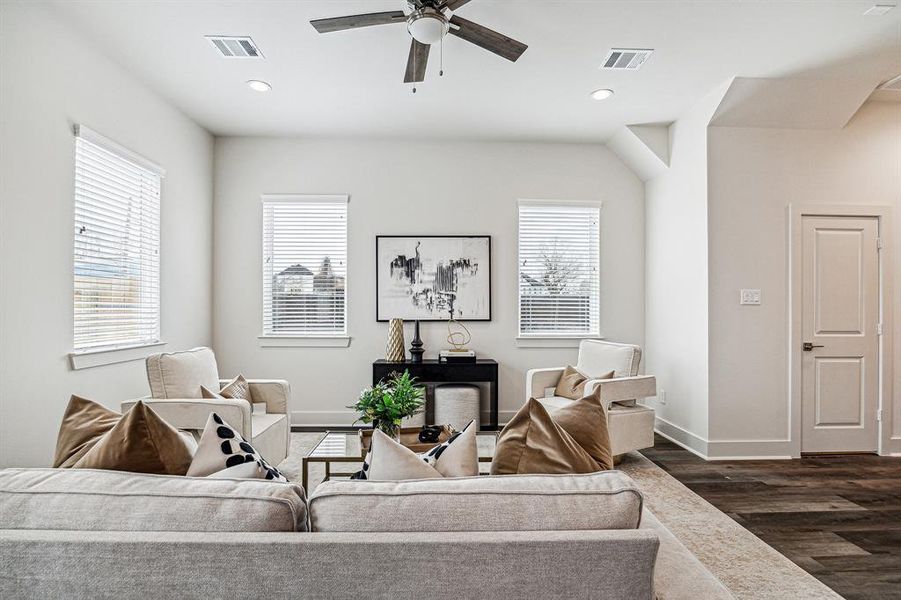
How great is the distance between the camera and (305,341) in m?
5.11

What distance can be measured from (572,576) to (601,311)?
4467mm

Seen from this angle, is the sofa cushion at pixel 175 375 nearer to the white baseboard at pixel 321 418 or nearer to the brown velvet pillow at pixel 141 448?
the white baseboard at pixel 321 418

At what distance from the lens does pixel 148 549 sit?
3.30ft

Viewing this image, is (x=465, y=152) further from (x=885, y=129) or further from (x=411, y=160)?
(x=885, y=129)

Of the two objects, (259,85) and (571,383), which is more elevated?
(259,85)

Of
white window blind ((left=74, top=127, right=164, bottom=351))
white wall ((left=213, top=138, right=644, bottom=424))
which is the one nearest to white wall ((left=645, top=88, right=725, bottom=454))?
white wall ((left=213, top=138, right=644, bottom=424))

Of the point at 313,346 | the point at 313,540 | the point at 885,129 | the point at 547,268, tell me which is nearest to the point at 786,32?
the point at 885,129

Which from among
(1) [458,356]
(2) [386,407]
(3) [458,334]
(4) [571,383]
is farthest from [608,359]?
(2) [386,407]

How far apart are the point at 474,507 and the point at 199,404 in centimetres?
254

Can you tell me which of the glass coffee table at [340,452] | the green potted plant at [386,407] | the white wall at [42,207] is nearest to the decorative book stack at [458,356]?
the glass coffee table at [340,452]

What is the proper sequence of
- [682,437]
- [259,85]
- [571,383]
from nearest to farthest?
[259,85] → [571,383] → [682,437]

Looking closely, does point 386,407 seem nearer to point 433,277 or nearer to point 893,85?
point 433,277

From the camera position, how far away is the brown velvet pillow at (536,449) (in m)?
1.37

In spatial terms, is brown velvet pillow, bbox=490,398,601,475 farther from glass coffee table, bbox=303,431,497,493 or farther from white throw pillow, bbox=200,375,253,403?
white throw pillow, bbox=200,375,253,403
